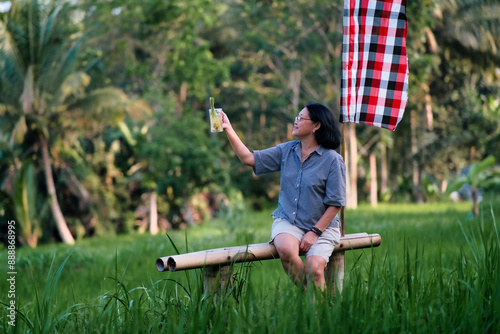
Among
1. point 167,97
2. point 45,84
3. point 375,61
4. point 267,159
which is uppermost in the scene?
point 45,84

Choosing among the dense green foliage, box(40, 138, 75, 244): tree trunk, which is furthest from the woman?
box(40, 138, 75, 244): tree trunk

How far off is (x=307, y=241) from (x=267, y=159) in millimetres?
683

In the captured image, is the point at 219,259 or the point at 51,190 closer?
the point at 219,259

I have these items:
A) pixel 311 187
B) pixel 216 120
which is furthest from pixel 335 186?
pixel 216 120

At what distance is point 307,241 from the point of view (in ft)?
11.7

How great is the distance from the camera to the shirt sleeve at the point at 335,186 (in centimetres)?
364

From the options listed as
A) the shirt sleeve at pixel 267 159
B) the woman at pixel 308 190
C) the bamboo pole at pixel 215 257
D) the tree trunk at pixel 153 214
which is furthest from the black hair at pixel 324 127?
the tree trunk at pixel 153 214

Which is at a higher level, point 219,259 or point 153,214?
point 219,259

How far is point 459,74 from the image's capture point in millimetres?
21297

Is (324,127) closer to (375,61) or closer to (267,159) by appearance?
(267,159)

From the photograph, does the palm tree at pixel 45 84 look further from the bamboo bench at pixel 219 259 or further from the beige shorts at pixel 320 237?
the bamboo bench at pixel 219 259

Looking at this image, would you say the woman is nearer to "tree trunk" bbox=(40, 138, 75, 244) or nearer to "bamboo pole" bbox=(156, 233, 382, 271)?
"bamboo pole" bbox=(156, 233, 382, 271)

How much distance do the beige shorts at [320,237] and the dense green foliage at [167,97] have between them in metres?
12.4

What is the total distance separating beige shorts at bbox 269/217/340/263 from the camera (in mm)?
3520
